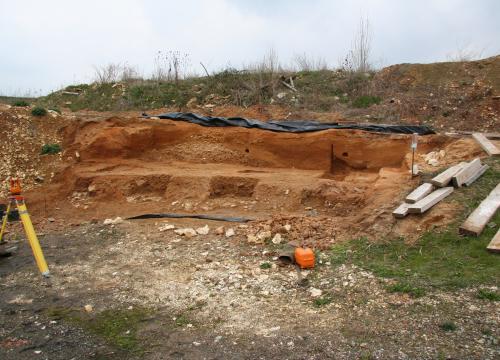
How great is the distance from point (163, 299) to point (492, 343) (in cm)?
307

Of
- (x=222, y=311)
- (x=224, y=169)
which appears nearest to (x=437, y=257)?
(x=222, y=311)

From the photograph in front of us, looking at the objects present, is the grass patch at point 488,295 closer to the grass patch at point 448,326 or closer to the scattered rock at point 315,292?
the grass patch at point 448,326

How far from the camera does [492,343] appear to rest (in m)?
3.54

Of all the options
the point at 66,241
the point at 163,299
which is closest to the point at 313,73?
the point at 66,241

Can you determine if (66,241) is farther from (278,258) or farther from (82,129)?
(82,129)

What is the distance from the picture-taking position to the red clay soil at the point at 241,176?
21.7 ft

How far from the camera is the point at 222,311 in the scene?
14.6 feet

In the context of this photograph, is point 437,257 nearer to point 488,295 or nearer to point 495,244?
point 495,244

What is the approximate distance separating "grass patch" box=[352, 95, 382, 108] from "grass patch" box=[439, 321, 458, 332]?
10.8 metres

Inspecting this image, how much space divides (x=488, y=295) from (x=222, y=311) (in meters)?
2.50

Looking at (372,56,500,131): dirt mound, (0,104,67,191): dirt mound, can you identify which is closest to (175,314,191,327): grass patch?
(0,104,67,191): dirt mound

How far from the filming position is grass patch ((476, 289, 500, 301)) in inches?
162

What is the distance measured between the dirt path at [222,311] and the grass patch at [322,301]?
1 cm

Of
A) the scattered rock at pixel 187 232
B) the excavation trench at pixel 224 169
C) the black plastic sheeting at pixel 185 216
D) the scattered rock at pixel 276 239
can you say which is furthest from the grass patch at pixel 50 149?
the scattered rock at pixel 276 239
